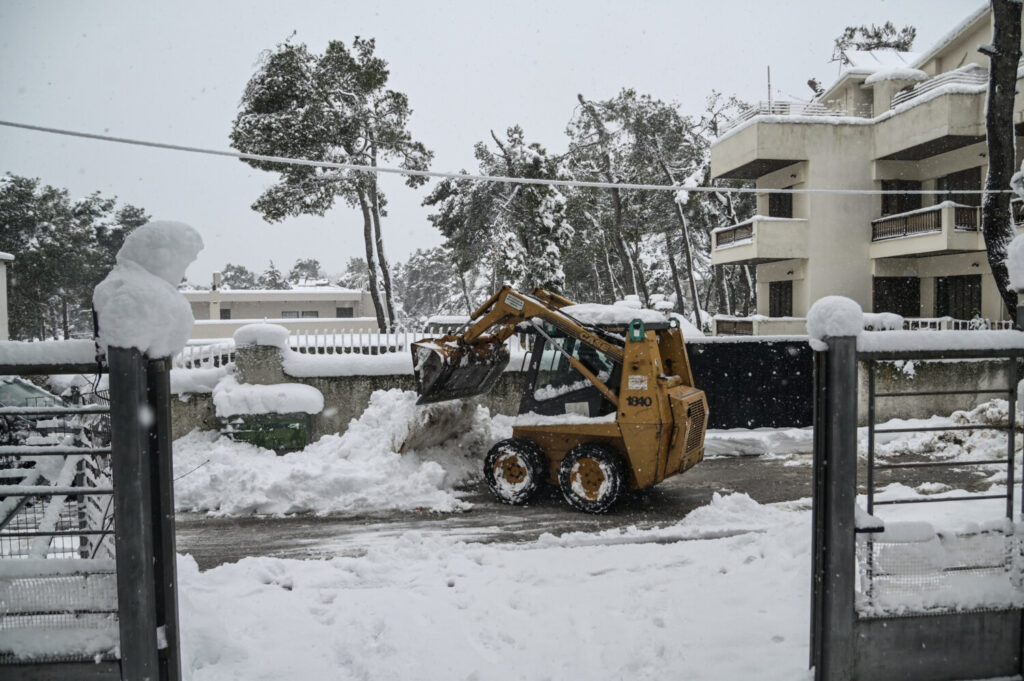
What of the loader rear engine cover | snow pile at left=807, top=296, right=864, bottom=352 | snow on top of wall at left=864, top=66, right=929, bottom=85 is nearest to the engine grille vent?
the loader rear engine cover

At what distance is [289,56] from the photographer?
68.8 ft

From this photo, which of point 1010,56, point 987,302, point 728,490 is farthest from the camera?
point 987,302

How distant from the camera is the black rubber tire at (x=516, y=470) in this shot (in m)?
8.08

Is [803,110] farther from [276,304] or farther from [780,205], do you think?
[276,304]

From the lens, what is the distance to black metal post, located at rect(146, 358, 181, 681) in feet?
8.54

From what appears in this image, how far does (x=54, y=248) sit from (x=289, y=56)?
499 inches

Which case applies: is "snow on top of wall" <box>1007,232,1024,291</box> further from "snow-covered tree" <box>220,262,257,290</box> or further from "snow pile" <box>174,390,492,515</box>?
"snow-covered tree" <box>220,262,257,290</box>

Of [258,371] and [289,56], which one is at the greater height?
[289,56]

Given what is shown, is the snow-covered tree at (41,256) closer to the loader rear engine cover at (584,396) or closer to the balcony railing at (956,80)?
the loader rear engine cover at (584,396)

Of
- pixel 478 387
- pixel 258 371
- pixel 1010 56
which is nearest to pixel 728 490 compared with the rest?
pixel 478 387

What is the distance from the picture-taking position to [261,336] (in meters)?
11.5

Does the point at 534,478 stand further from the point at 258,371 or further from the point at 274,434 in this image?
the point at 258,371

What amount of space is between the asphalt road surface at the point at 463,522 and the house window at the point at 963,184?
12.6 meters

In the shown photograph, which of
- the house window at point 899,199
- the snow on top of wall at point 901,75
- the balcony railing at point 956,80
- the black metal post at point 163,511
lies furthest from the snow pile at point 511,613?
the snow on top of wall at point 901,75
